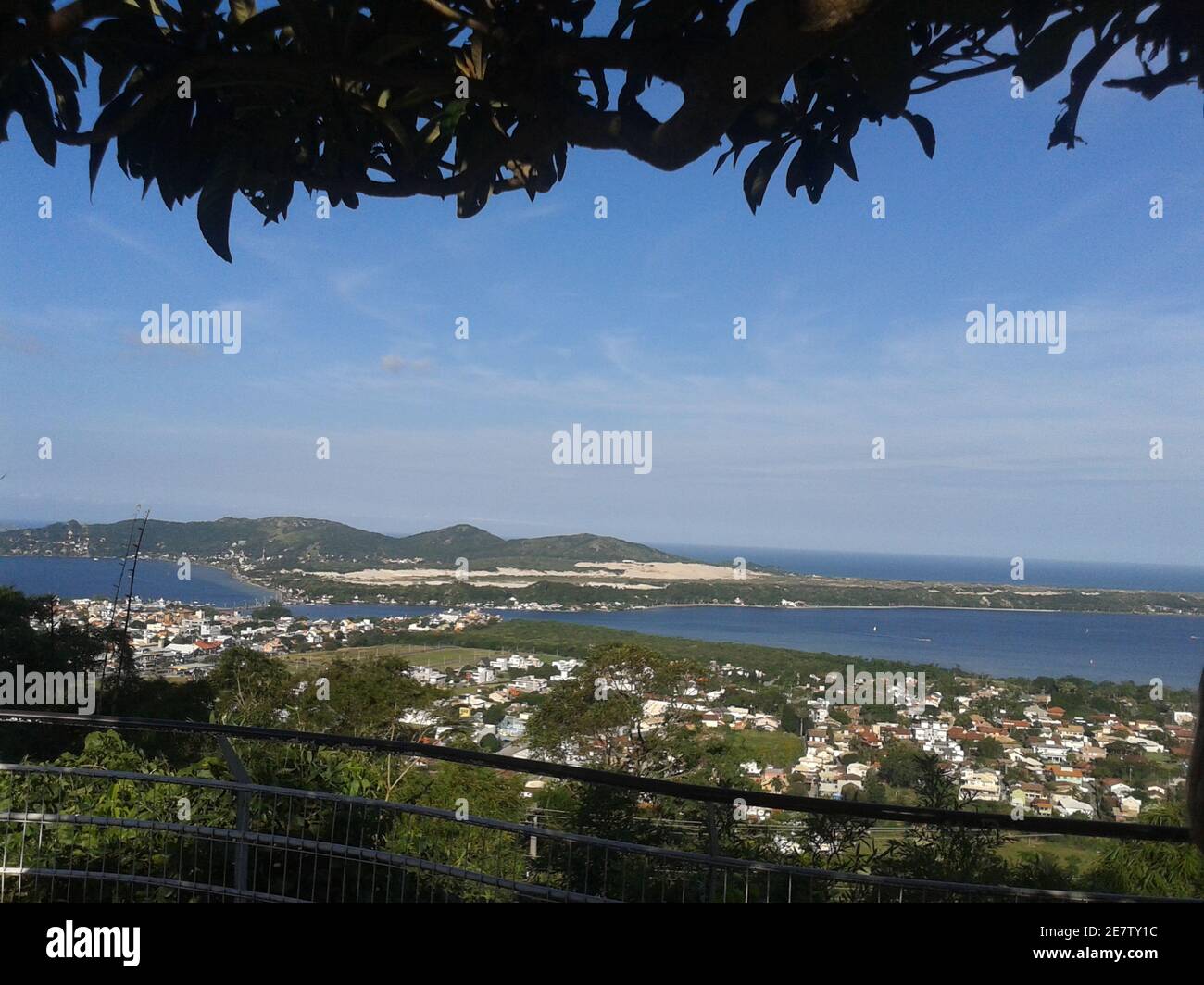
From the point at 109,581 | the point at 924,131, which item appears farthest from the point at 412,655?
the point at 924,131

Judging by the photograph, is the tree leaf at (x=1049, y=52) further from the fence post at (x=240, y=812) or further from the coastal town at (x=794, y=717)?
Result: the fence post at (x=240, y=812)

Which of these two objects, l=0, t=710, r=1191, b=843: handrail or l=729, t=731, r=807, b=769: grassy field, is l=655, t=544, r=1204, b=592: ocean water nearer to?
l=729, t=731, r=807, b=769: grassy field

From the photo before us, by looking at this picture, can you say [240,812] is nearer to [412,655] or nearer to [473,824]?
[473,824]

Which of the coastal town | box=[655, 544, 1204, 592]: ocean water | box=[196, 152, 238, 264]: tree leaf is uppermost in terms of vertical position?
box=[196, 152, 238, 264]: tree leaf

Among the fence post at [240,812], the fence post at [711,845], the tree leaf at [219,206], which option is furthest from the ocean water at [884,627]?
the tree leaf at [219,206]

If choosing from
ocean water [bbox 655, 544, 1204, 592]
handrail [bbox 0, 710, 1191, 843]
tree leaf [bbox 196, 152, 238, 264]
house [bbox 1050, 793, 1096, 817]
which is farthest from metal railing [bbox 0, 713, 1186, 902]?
ocean water [bbox 655, 544, 1204, 592]
